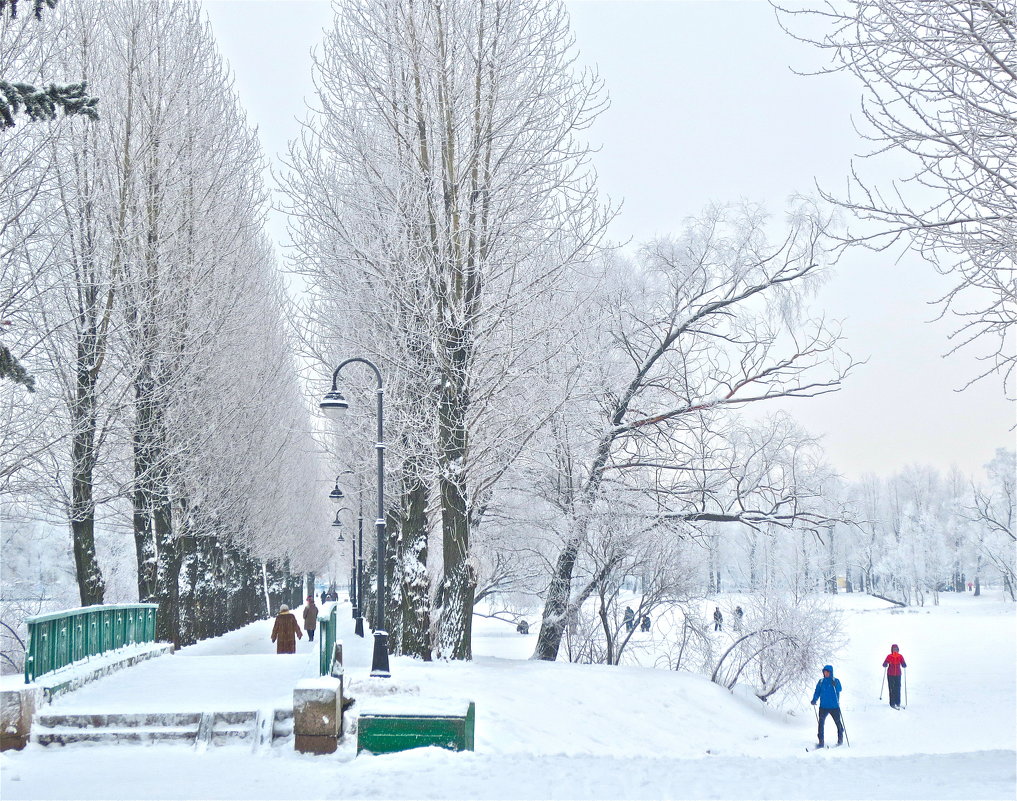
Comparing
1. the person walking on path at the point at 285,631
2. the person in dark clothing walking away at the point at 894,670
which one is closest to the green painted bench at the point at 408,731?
the person walking on path at the point at 285,631

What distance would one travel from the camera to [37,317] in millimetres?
19125

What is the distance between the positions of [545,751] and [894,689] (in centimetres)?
1754

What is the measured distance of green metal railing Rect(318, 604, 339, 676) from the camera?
11.9m

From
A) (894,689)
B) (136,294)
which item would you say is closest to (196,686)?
(136,294)

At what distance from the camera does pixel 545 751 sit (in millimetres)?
11656

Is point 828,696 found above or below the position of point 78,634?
below

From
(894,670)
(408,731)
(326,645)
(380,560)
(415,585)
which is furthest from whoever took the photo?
(894,670)

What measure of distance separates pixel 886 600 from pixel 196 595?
252 ft

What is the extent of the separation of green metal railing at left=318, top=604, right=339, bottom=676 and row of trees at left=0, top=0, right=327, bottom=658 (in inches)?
285

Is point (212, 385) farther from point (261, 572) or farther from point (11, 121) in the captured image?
point (261, 572)

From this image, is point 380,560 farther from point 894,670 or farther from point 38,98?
point 894,670

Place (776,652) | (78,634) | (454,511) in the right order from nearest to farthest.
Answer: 1. (78,634)
2. (454,511)
3. (776,652)

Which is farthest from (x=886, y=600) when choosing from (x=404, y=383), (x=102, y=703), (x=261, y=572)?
(x=102, y=703)

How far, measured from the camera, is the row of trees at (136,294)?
17531mm
